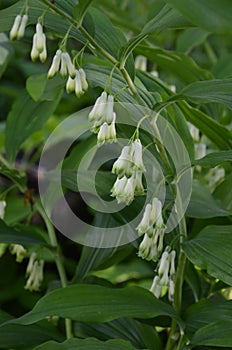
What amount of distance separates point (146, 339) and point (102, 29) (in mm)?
724

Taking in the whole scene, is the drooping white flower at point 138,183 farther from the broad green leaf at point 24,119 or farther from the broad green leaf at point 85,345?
the broad green leaf at point 24,119

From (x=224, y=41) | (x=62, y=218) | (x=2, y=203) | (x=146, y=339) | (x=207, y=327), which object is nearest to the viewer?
(x=207, y=327)

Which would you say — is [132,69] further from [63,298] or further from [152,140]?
[63,298]

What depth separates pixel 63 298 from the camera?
120cm

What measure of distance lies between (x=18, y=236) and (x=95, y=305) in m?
0.39

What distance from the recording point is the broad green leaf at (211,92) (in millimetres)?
1127

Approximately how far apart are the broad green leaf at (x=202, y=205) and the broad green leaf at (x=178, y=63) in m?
0.36

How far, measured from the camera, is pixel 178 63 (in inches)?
67.4

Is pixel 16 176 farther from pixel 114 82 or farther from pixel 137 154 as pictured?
pixel 137 154

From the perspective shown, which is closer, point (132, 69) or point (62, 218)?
point (132, 69)

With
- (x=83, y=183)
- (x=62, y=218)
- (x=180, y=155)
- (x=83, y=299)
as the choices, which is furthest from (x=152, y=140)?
(x=62, y=218)

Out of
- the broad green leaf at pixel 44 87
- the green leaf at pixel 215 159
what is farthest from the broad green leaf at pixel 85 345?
the broad green leaf at pixel 44 87

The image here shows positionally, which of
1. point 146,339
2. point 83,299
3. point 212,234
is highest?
point 212,234

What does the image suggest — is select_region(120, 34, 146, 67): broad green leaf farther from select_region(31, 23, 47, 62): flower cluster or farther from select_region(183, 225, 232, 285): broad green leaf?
select_region(183, 225, 232, 285): broad green leaf
